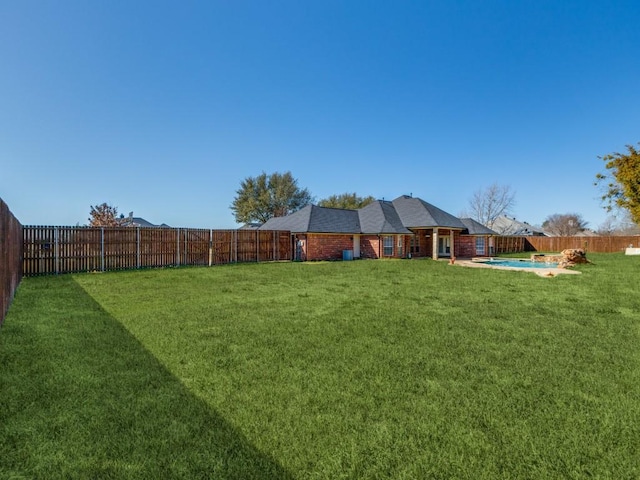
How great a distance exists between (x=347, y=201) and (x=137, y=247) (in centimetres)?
3601

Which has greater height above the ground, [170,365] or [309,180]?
[309,180]

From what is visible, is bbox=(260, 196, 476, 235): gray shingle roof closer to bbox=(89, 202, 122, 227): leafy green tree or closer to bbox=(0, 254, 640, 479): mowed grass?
bbox=(0, 254, 640, 479): mowed grass

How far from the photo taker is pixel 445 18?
540 inches

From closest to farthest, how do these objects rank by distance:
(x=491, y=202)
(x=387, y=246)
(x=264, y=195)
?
(x=387, y=246) < (x=264, y=195) < (x=491, y=202)

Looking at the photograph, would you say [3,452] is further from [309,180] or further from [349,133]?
[309,180]

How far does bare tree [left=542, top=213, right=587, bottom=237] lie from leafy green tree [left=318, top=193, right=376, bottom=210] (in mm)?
46238

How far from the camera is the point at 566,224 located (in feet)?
227

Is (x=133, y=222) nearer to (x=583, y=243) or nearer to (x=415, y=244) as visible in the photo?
(x=415, y=244)

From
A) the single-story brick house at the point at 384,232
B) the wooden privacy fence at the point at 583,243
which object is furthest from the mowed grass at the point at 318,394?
the wooden privacy fence at the point at 583,243

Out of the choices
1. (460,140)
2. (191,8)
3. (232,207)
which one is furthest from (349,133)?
(232,207)

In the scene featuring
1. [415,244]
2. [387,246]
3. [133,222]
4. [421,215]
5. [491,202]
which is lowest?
[387,246]

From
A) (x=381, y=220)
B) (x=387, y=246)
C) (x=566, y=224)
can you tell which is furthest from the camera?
(x=566, y=224)

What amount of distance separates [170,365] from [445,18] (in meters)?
16.5

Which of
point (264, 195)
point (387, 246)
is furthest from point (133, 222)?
point (387, 246)
